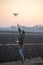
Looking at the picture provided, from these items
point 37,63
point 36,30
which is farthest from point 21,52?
point 36,30

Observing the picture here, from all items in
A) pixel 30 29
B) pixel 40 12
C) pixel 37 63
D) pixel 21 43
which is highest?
pixel 40 12

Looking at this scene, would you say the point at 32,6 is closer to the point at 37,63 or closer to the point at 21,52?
the point at 21,52

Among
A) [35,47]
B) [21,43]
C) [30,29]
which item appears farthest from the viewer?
[35,47]

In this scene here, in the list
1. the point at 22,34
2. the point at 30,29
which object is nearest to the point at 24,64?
the point at 22,34

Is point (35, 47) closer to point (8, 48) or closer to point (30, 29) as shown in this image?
point (8, 48)

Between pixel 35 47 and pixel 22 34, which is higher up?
pixel 22 34

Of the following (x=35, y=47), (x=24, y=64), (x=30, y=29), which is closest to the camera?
(x=24, y=64)

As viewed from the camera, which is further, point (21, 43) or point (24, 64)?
point (21, 43)

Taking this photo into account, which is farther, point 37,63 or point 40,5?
point 40,5

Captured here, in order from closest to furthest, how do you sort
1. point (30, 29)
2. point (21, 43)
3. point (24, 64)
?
point (24, 64)
point (21, 43)
point (30, 29)
